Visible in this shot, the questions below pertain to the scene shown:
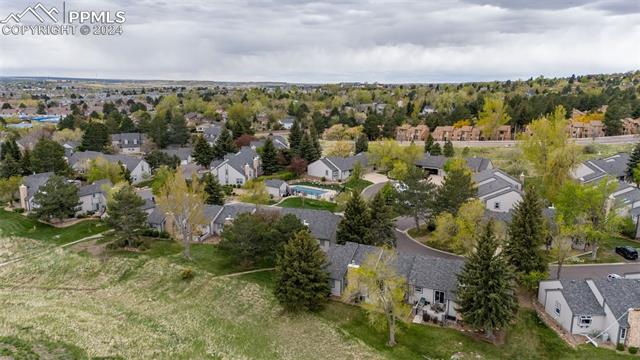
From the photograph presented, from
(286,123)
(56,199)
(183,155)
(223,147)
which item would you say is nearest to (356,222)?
(56,199)

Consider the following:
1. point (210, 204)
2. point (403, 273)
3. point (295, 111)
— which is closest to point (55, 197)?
point (210, 204)

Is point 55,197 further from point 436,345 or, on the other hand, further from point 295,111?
point 295,111

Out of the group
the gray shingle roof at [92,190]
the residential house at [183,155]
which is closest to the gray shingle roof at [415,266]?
the gray shingle roof at [92,190]

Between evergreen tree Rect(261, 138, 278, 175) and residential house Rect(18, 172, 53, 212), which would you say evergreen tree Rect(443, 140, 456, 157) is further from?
residential house Rect(18, 172, 53, 212)

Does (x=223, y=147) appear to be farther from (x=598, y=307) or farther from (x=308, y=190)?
(x=598, y=307)

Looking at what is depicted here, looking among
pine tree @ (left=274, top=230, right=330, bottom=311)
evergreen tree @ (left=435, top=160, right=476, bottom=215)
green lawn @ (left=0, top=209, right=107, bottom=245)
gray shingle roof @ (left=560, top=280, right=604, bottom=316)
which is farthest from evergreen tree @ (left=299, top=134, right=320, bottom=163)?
gray shingle roof @ (left=560, top=280, right=604, bottom=316)

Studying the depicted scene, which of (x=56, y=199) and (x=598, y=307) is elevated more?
(x=56, y=199)

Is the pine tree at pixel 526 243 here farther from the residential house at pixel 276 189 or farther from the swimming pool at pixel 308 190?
the residential house at pixel 276 189
